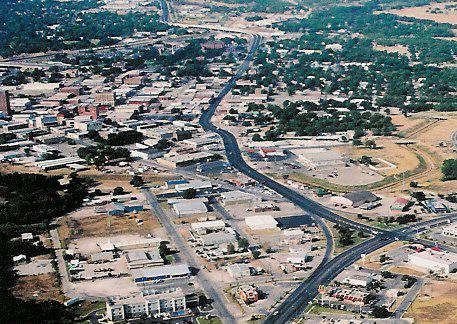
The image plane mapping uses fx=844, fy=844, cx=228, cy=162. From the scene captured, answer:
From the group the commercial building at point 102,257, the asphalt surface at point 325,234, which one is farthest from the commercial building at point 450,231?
the commercial building at point 102,257

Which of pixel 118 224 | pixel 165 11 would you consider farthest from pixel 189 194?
pixel 165 11

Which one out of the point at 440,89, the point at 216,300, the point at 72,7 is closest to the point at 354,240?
the point at 216,300

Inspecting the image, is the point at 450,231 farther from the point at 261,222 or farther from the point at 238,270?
the point at 238,270

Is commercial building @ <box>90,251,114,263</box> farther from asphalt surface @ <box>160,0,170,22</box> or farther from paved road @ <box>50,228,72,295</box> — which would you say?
asphalt surface @ <box>160,0,170,22</box>

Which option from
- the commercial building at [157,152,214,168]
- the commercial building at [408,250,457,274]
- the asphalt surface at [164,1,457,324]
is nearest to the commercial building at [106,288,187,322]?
the asphalt surface at [164,1,457,324]

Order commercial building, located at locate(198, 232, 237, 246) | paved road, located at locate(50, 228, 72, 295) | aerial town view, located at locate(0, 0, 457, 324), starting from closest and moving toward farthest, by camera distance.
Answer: aerial town view, located at locate(0, 0, 457, 324) < paved road, located at locate(50, 228, 72, 295) < commercial building, located at locate(198, 232, 237, 246)

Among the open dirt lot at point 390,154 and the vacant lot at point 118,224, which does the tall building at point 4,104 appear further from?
the vacant lot at point 118,224
